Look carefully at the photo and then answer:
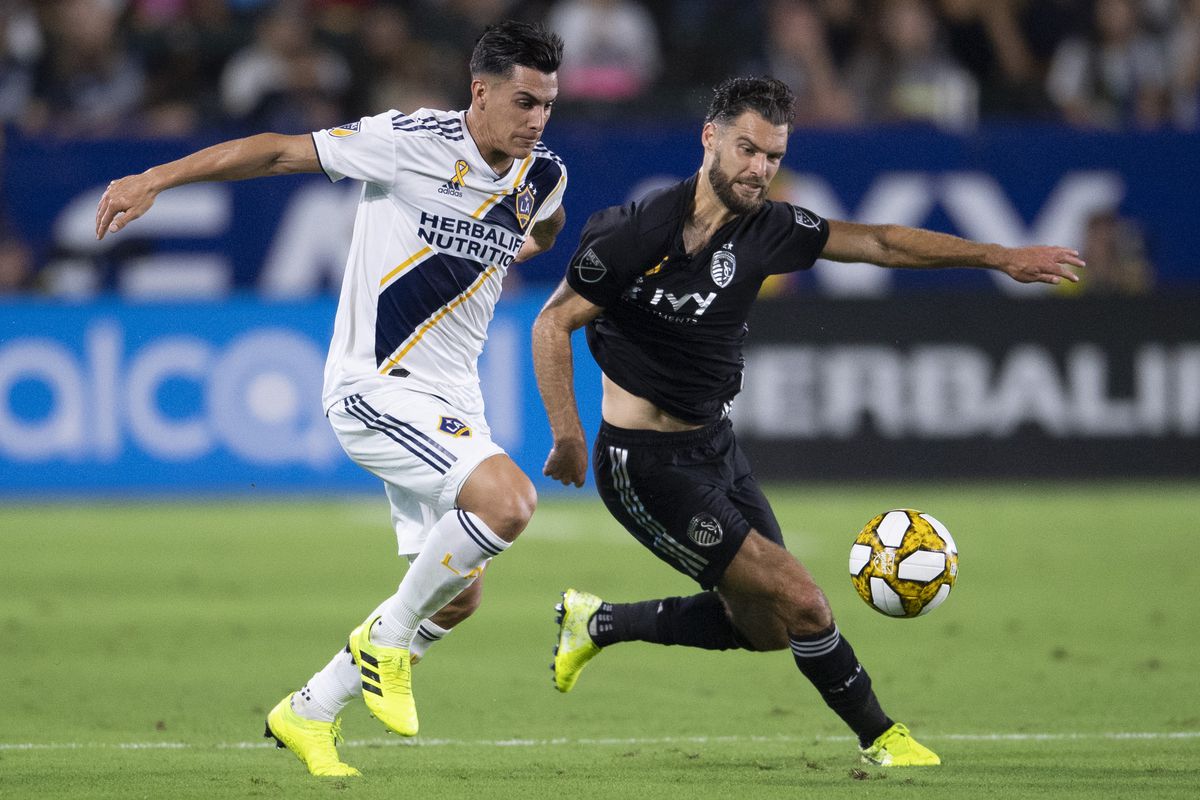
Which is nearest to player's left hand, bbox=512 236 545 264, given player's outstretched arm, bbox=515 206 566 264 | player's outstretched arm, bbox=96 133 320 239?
player's outstretched arm, bbox=515 206 566 264

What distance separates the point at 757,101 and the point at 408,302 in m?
1.39

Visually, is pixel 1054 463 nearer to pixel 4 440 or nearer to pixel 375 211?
pixel 4 440

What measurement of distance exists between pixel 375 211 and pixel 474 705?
7.98ft

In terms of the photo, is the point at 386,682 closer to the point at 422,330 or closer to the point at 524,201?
the point at 422,330

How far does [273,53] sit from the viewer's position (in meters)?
16.2

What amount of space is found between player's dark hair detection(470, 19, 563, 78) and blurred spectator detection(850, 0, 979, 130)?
10931mm

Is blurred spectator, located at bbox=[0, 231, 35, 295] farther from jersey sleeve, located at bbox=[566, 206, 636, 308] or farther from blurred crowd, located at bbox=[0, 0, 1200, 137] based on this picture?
jersey sleeve, located at bbox=[566, 206, 636, 308]

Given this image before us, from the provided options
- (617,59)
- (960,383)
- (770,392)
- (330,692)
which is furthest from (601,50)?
(330,692)

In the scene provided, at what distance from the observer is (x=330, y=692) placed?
627cm

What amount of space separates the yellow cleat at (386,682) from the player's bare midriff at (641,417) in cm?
128

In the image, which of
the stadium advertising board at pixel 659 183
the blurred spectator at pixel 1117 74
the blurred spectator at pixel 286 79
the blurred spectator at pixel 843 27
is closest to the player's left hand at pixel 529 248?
the stadium advertising board at pixel 659 183

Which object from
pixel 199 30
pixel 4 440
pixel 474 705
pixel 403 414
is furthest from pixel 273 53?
pixel 403 414

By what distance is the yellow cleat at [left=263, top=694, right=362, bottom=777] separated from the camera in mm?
6123

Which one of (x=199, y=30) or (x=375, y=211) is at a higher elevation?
(x=199, y=30)
